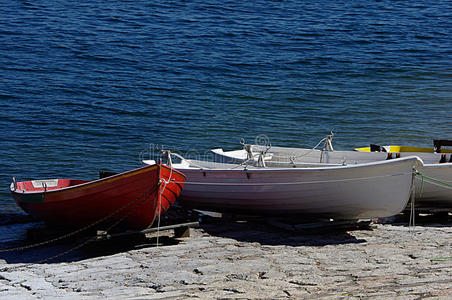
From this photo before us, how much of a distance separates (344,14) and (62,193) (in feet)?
113

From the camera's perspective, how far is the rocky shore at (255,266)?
7258 mm

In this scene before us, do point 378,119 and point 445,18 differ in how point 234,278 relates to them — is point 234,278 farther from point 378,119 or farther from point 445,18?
point 445,18

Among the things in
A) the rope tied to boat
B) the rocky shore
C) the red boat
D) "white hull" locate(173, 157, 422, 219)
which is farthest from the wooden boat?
the rope tied to boat

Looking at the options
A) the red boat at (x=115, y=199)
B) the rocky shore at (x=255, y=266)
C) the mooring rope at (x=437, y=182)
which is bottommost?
the rocky shore at (x=255, y=266)

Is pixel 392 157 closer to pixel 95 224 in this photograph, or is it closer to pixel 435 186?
pixel 435 186

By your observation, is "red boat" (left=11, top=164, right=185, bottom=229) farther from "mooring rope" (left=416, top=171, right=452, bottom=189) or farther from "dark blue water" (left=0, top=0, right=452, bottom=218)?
"mooring rope" (left=416, top=171, right=452, bottom=189)

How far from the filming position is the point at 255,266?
27.7ft

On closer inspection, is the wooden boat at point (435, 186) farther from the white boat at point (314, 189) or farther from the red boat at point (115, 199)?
the red boat at point (115, 199)

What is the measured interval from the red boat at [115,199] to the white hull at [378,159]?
2.75 m

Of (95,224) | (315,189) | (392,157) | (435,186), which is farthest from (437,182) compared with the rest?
(95,224)

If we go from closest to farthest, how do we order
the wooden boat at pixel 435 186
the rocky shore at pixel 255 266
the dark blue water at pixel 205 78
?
the rocky shore at pixel 255 266
the wooden boat at pixel 435 186
the dark blue water at pixel 205 78

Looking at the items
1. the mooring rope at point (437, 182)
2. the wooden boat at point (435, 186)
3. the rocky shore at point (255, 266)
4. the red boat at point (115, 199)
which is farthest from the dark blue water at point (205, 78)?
the mooring rope at point (437, 182)

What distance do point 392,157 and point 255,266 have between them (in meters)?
5.52

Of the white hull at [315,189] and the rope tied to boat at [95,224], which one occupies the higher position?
the white hull at [315,189]
